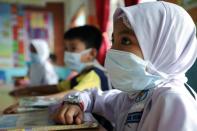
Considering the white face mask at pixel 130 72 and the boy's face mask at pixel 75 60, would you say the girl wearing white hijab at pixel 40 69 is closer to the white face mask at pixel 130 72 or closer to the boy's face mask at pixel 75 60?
the boy's face mask at pixel 75 60

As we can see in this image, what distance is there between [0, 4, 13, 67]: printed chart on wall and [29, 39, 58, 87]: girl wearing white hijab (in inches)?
100

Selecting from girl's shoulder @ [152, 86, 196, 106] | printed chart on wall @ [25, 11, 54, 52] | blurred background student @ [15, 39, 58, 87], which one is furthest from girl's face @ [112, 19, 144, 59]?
printed chart on wall @ [25, 11, 54, 52]

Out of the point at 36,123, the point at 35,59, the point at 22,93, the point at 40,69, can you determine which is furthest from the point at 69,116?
the point at 35,59

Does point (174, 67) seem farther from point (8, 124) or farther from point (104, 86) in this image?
point (104, 86)

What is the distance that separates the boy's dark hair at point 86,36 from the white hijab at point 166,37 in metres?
1.17

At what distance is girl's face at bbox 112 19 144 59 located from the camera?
32.7 inches

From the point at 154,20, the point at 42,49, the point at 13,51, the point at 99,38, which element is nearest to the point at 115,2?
the point at 42,49

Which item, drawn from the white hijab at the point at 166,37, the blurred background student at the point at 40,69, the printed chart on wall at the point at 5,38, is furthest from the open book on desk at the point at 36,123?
the printed chart on wall at the point at 5,38

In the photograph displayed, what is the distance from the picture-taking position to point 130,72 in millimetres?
842

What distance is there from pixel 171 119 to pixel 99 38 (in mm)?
1485

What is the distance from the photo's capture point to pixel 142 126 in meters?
0.74

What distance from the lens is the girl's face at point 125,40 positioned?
83 cm

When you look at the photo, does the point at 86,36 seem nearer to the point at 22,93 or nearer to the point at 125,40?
the point at 22,93

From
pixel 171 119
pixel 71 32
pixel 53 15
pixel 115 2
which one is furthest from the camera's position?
pixel 53 15
